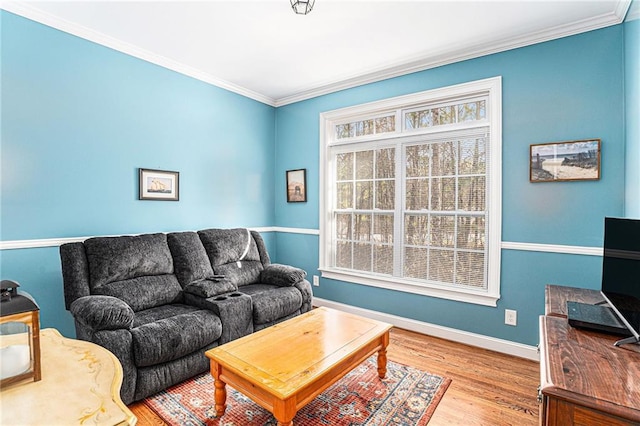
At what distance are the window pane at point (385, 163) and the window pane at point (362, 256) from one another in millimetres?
861

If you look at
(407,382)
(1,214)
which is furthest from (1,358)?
(407,382)

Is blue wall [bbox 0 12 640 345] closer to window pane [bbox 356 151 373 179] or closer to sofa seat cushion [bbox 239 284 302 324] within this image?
window pane [bbox 356 151 373 179]

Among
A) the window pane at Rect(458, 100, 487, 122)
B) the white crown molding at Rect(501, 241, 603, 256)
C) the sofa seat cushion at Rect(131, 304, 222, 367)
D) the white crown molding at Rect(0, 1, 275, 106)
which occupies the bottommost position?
the sofa seat cushion at Rect(131, 304, 222, 367)

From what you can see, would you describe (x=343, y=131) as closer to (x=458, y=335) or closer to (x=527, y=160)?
(x=527, y=160)

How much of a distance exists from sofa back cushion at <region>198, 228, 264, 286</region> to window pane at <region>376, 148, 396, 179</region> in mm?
1713

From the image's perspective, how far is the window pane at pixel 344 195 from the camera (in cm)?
400

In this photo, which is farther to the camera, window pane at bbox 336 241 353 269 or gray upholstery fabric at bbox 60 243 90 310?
window pane at bbox 336 241 353 269

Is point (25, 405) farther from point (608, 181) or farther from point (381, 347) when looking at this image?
point (608, 181)

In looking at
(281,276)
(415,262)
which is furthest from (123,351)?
(415,262)

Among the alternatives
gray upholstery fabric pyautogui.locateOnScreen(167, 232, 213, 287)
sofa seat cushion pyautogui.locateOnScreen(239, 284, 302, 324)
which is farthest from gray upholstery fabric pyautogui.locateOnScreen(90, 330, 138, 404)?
sofa seat cushion pyautogui.locateOnScreen(239, 284, 302, 324)

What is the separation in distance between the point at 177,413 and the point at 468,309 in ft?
8.62

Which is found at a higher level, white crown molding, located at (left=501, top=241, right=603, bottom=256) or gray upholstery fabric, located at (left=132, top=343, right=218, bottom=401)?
white crown molding, located at (left=501, top=241, right=603, bottom=256)

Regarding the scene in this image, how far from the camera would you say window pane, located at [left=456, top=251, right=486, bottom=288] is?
3092mm

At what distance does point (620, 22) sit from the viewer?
2475mm
